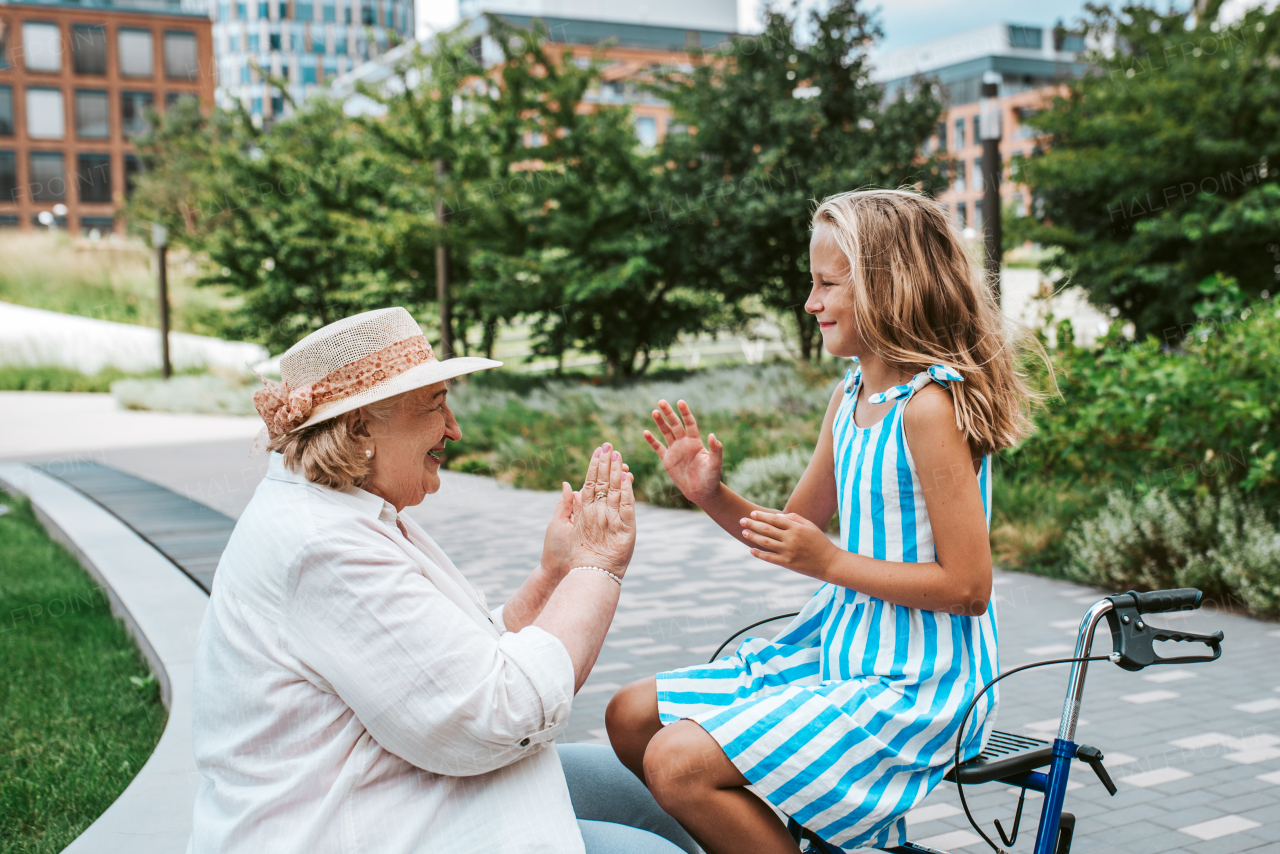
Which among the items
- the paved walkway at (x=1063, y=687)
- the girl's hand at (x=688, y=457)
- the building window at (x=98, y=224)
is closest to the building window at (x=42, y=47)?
the building window at (x=98, y=224)

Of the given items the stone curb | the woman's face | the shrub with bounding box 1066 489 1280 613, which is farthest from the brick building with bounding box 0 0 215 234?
the woman's face

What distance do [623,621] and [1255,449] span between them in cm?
341

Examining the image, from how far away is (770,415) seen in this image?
11.7 metres

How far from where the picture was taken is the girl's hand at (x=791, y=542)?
2.05 meters

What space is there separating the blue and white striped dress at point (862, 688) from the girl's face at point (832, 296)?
143mm

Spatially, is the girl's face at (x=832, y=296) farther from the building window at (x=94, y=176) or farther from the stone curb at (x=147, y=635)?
the building window at (x=94, y=176)

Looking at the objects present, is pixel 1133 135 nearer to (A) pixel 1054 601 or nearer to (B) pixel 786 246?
(B) pixel 786 246

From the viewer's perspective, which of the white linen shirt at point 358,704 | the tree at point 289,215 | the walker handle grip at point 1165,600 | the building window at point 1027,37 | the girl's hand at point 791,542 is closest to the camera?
the white linen shirt at point 358,704

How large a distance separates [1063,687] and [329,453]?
3.84 meters

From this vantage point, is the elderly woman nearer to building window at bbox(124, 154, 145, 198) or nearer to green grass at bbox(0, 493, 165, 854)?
green grass at bbox(0, 493, 165, 854)

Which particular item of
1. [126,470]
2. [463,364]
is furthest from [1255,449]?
[126,470]

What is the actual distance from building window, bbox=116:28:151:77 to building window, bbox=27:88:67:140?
451 cm

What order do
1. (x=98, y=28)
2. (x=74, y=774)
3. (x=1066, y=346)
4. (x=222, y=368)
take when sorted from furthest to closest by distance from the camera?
1. (x=98, y=28)
2. (x=222, y=368)
3. (x=1066, y=346)
4. (x=74, y=774)

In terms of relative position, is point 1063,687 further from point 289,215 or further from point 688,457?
point 289,215
